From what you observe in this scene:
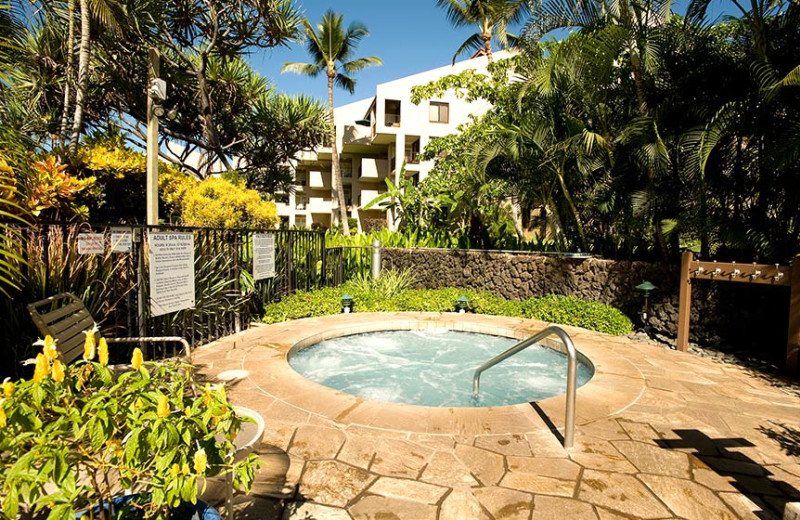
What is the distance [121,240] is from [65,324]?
1.99 meters

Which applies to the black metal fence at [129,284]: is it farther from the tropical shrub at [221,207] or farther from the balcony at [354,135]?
the balcony at [354,135]

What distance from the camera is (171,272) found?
5344mm

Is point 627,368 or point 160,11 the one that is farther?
point 160,11

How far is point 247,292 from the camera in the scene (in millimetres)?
7648

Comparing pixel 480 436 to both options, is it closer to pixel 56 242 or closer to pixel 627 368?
pixel 627 368

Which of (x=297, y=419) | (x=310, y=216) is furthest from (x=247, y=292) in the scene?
(x=310, y=216)

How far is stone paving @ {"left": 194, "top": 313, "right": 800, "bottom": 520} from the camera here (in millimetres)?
2625

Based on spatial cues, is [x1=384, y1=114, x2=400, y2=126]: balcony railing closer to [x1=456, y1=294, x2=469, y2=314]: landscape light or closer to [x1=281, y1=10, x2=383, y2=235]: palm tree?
[x1=281, y1=10, x2=383, y2=235]: palm tree

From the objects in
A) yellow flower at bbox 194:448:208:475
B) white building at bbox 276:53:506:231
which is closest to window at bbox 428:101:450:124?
white building at bbox 276:53:506:231

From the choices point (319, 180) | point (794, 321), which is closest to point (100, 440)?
point (794, 321)

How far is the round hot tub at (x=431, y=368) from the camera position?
573 cm

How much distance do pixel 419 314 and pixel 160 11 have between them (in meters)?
9.55

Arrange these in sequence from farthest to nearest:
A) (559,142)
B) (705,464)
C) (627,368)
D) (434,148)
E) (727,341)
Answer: (434,148)
(559,142)
(727,341)
(627,368)
(705,464)

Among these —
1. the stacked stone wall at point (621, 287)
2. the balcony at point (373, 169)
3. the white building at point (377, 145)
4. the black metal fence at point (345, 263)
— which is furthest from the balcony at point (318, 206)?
the black metal fence at point (345, 263)
